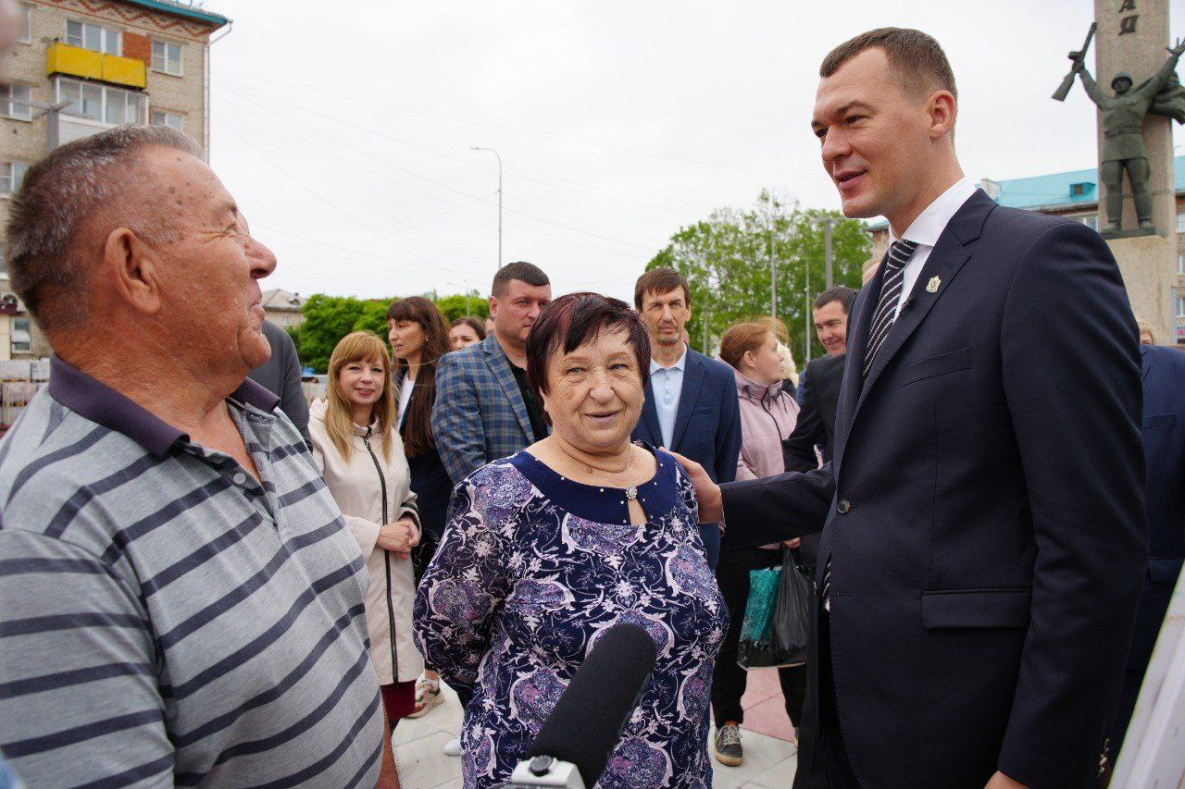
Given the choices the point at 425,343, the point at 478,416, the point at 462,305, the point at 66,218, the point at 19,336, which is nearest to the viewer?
the point at 66,218

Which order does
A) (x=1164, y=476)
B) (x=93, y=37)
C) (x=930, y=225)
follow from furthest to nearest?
(x=93, y=37)
(x=1164, y=476)
(x=930, y=225)

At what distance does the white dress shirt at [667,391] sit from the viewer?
15.0ft

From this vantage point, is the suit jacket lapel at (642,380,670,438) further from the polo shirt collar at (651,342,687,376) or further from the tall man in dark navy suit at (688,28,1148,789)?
the tall man in dark navy suit at (688,28,1148,789)

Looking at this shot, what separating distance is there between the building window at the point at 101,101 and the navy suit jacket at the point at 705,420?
43.6 metres

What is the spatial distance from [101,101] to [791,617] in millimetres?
47416

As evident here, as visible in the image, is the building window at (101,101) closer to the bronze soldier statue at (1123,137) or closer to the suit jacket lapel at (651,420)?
the bronze soldier statue at (1123,137)

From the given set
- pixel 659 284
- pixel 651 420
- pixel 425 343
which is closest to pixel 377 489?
pixel 425 343

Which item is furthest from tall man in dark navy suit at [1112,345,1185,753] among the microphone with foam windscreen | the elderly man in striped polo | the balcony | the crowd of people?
the balcony

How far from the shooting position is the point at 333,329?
65438 mm

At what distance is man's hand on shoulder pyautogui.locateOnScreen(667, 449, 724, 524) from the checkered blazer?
1.71 meters

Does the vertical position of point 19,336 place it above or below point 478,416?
above

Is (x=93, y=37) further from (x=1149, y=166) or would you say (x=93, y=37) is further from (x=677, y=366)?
(x=677, y=366)

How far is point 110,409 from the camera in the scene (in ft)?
4.38

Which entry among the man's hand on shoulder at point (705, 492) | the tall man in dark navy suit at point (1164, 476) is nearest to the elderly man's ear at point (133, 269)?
the man's hand on shoulder at point (705, 492)
